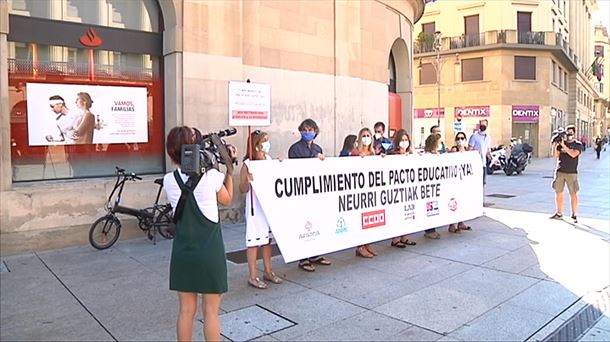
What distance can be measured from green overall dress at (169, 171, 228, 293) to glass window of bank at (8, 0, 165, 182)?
547 cm

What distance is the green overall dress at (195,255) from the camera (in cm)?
356

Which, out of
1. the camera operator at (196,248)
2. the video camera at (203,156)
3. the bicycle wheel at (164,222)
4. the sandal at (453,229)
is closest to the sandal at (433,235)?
the sandal at (453,229)

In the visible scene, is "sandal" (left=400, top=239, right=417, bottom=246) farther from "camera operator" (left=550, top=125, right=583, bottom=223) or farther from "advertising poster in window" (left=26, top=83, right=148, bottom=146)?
"advertising poster in window" (left=26, top=83, right=148, bottom=146)

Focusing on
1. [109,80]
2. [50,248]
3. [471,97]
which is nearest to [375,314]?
[50,248]

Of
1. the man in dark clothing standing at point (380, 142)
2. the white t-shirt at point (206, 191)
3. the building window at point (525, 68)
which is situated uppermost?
the building window at point (525, 68)

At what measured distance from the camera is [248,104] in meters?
8.22

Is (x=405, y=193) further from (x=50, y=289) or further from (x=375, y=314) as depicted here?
(x=50, y=289)

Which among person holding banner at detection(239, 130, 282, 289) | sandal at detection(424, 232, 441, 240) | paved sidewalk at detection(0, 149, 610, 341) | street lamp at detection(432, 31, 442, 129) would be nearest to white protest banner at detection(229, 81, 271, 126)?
person holding banner at detection(239, 130, 282, 289)

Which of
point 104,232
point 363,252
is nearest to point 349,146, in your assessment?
point 363,252

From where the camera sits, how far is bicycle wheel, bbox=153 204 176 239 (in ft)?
26.7

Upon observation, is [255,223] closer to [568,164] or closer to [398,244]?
[398,244]

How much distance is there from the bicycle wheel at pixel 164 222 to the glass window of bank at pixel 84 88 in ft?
4.34

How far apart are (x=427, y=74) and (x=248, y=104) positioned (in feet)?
137

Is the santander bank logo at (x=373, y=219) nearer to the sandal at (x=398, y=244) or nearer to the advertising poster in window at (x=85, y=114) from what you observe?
the sandal at (x=398, y=244)
